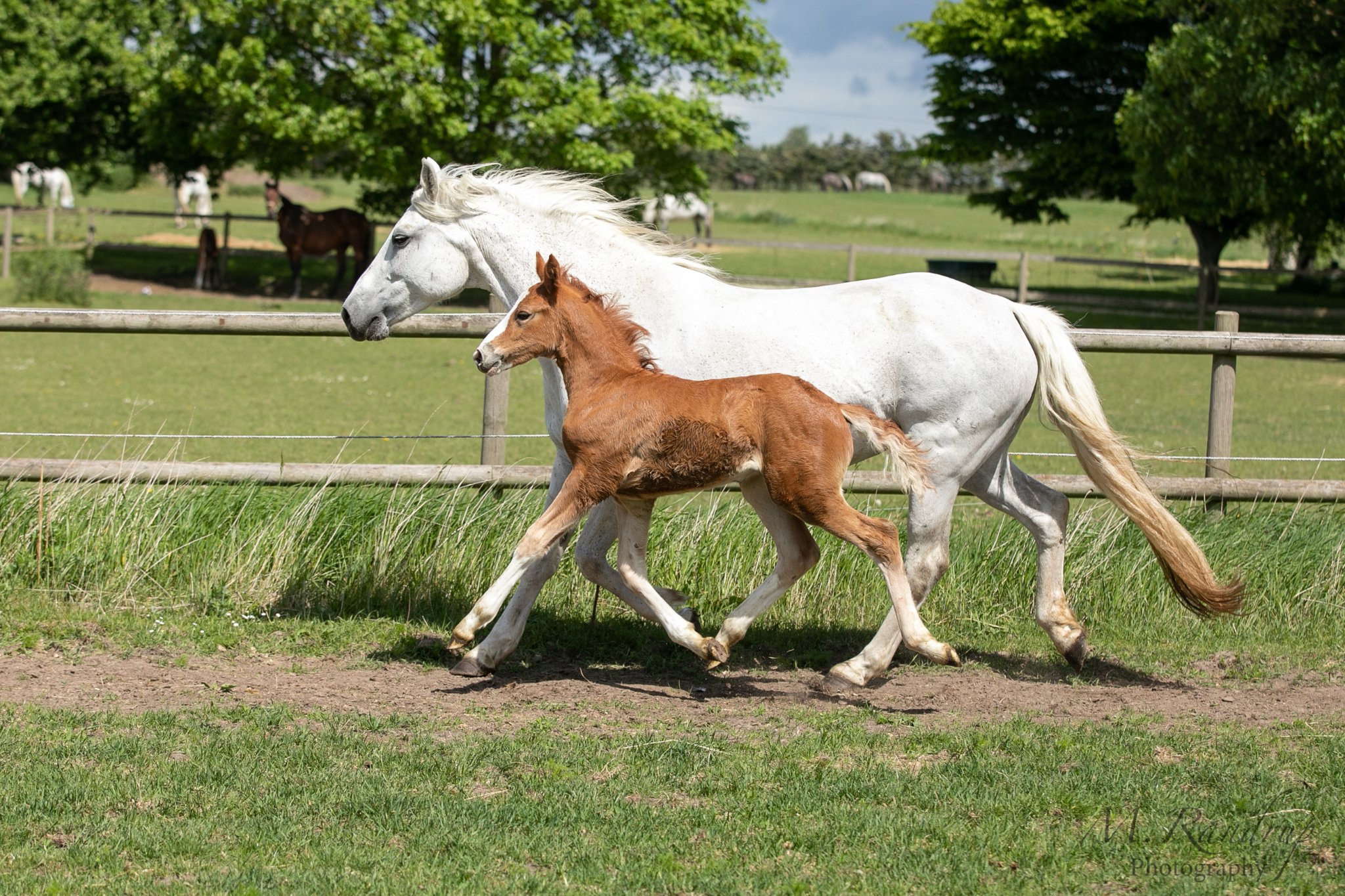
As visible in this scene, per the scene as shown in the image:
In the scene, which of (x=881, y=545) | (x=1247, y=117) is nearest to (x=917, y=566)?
(x=881, y=545)

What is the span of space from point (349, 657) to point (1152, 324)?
23174mm

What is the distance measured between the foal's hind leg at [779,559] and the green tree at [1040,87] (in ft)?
86.1

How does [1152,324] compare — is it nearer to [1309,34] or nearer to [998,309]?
[1309,34]

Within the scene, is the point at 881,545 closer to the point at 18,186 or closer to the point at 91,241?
the point at 91,241

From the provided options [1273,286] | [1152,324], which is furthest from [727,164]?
[1152,324]

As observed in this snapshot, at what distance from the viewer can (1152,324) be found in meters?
25.6

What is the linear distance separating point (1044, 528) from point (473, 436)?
283 centimetres

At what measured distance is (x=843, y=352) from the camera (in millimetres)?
5363

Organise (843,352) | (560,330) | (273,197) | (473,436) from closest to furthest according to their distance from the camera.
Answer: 1. (560,330)
2. (843,352)
3. (473,436)
4. (273,197)

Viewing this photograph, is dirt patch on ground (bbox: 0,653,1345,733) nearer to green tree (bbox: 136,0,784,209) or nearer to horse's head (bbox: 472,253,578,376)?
horse's head (bbox: 472,253,578,376)

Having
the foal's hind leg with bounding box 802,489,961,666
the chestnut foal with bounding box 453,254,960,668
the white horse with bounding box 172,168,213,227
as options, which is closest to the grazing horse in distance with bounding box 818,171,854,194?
the white horse with bounding box 172,168,213,227

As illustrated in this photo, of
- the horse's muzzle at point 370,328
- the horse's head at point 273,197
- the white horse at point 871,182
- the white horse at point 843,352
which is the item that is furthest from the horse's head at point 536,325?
the white horse at point 871,182

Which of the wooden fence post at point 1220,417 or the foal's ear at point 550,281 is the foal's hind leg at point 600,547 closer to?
the foal's ear at point 550,281

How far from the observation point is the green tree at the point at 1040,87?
29.7 m
